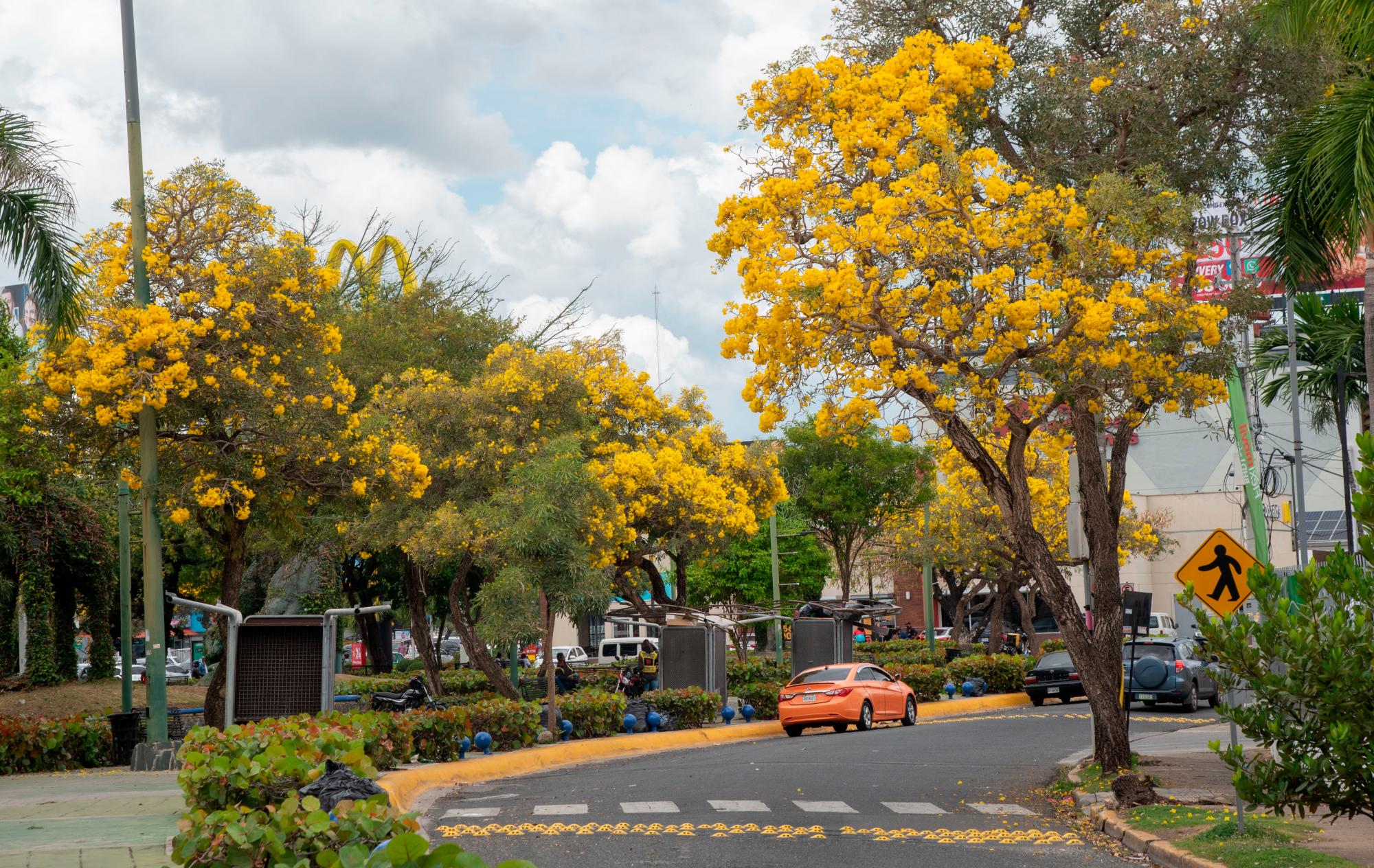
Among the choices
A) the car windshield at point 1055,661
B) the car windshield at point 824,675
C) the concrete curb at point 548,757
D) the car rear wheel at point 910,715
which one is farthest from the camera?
the car windshield at point 1055,661

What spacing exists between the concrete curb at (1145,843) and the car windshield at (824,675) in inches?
528

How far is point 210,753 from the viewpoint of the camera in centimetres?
1070

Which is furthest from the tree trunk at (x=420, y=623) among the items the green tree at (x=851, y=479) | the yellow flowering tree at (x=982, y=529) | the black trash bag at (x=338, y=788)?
the black trash bag at (x=338, y=788)

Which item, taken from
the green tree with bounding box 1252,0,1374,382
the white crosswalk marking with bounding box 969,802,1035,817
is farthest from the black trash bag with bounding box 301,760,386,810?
the green tree with bounding box 1252,0,1374,382

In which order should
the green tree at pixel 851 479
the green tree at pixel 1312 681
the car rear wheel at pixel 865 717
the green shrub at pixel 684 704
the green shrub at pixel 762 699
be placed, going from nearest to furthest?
the green tree at pixel 1312 681 < the green shrub at pixel 684 704 < the car rear wheel at pixel 865 717 < the green shrub at pixel 762 699 < the green tree at pixel 851 479

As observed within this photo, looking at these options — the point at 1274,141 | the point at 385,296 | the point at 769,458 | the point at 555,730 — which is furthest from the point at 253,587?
the point at 1274,141

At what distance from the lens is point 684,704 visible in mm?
26297

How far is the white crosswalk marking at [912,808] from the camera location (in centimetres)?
1430

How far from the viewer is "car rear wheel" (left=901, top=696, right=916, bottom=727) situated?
1120 inches

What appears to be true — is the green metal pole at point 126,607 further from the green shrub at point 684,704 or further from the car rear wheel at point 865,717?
the car rear wheel at point 865,717

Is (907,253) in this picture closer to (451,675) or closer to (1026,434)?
(1026,434)

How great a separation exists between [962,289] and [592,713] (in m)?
11.5

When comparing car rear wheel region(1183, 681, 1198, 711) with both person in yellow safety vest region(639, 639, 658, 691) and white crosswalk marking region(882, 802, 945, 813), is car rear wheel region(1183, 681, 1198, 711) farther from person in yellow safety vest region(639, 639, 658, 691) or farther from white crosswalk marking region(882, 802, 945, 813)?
white crosswalk marking region(882, 802, 945, 813)

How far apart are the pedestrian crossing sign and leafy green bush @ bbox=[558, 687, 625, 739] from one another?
13704 millimetres
